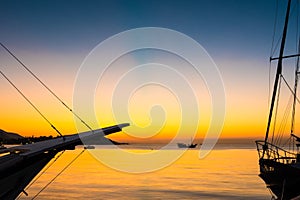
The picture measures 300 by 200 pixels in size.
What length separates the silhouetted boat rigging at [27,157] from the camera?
12164mm

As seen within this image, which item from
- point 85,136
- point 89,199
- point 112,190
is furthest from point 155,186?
point 85,136

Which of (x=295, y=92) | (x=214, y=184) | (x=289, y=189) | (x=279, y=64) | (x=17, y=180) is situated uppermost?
(x=279, y=64)

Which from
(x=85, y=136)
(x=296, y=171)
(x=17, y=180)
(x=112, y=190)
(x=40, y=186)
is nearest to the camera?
(x=17, y=180)

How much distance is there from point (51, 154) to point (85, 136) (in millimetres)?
1441

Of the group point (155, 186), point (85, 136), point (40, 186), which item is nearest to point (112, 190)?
point (155, 186)

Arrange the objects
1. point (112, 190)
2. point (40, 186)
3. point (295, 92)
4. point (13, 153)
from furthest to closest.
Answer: point (40, 186) → point (112, 190) → point (295, 92) → point (13, 153)

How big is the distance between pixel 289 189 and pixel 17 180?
2018 cm

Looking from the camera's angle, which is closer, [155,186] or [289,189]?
[289,189]

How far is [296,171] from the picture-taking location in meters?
26.8

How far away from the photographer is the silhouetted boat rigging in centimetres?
1216

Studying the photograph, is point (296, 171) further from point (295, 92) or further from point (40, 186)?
point (40, 186)

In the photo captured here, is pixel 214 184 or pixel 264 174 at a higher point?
pixel 264 174

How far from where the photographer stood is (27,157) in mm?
12445

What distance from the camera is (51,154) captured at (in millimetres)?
14703
